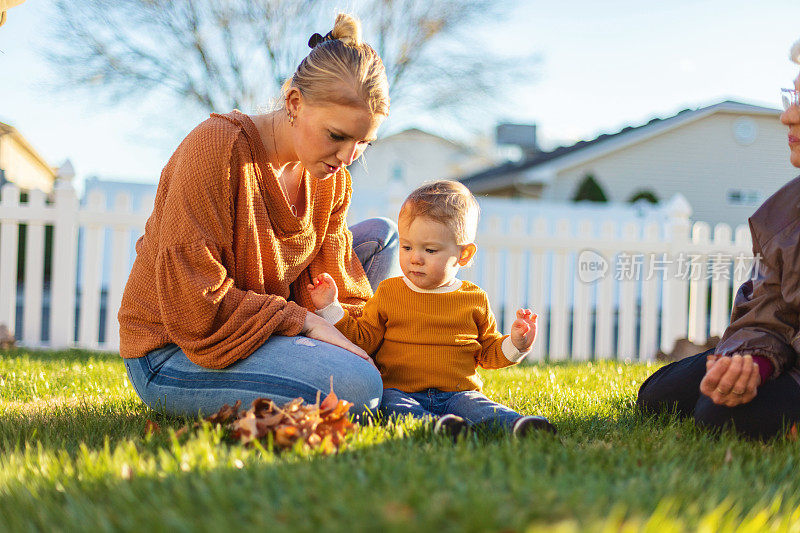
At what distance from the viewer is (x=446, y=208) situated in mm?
2848

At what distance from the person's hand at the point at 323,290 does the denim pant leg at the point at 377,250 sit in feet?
1.56

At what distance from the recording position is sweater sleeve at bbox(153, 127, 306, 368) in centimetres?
246

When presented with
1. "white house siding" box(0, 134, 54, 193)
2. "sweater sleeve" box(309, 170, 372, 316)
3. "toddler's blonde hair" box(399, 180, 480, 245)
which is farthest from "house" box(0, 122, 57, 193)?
"toddler's blonde hair" box(399, 180, 480, 245)

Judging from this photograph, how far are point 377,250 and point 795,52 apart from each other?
187 cm

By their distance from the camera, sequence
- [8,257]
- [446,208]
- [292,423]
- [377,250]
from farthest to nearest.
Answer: [8,257], [377,250], [446,208], [292,423]

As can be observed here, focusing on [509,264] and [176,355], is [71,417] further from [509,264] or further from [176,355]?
[509,264]

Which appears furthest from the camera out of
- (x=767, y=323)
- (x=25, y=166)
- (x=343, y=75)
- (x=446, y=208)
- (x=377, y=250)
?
(x=25, y=166)

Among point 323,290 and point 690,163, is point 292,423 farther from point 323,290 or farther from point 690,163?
point 690,163

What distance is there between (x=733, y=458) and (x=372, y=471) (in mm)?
1169

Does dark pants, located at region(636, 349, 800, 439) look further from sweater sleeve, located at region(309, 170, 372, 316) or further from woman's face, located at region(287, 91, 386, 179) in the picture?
woman's face, located at region(287, 91, 386, 179)

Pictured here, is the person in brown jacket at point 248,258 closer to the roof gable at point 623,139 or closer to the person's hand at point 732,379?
the person's hand at point 732,379

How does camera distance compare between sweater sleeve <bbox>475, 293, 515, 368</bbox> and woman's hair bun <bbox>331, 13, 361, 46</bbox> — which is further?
sweater sleeve <bbox>475, 293, 515, 368</bbox>

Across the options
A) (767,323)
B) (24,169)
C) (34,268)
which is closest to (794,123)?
(767,323)

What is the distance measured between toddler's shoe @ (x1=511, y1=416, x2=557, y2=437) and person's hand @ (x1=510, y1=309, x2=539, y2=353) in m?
0.42
